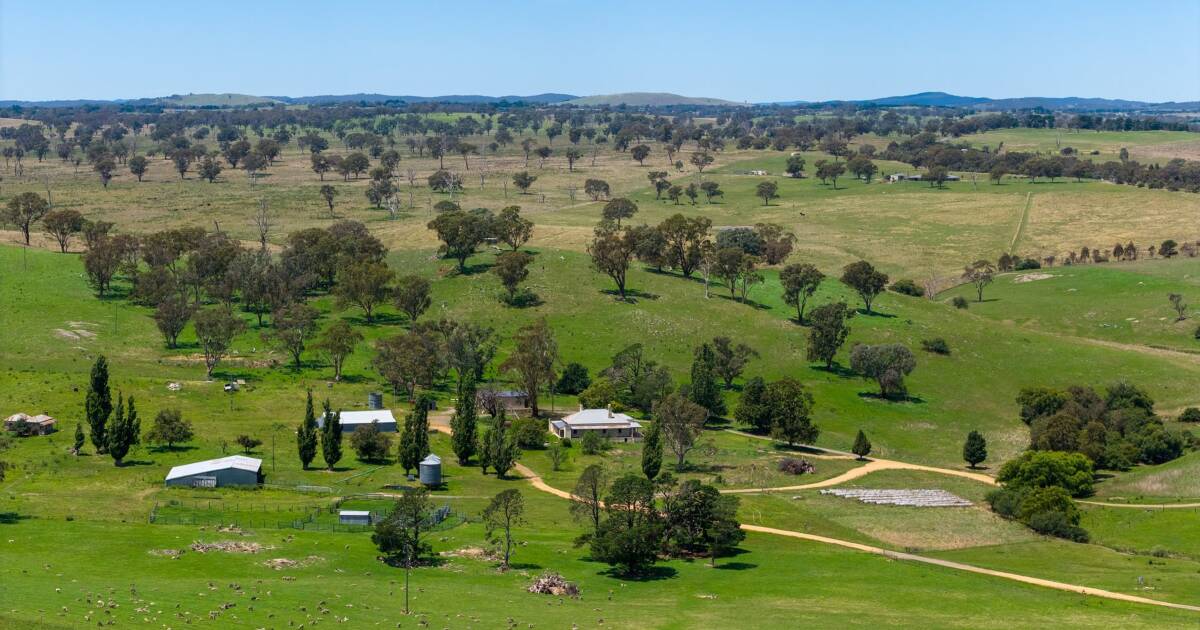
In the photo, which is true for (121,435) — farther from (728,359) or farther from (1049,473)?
(1049,473)

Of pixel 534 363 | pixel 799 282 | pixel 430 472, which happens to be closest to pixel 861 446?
pixel 534 363

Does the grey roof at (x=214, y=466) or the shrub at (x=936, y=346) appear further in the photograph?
the shrub at (x=936, y=346)

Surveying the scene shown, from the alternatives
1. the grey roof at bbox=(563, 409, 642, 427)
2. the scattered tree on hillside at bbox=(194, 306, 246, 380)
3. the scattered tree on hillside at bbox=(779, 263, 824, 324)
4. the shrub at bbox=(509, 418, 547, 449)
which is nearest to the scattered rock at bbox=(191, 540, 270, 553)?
the shrub at bbox=(509, 418, 547, 449)

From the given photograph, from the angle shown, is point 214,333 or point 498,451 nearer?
point 498,451

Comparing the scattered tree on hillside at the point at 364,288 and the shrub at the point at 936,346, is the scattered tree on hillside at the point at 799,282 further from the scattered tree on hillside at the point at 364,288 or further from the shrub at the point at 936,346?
the scattered tree on hillside at the point at 364,288

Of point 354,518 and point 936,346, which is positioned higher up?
point 354,518

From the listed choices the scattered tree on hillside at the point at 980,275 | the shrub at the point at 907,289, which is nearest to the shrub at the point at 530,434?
the shrub at the point at 907,289
